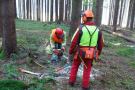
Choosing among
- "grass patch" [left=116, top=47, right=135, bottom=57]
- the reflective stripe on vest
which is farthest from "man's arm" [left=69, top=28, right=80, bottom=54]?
"grass patch" [left=116, top=47, right=135, bottom=57]

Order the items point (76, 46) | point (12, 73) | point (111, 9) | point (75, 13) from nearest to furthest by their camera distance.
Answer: point (76, 46)
point (12, 73)
point (75, 13)
point (111, 9)

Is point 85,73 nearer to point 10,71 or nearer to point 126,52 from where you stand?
point 10,71

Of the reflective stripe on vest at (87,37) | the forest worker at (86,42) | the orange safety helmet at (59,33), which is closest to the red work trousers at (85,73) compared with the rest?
the forest worker at (86,42)

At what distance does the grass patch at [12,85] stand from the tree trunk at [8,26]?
2739mm

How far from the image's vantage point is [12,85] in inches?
265

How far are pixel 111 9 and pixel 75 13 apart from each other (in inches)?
984

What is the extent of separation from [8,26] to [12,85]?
2.99 metres

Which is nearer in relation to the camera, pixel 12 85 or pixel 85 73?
pixel 12 85

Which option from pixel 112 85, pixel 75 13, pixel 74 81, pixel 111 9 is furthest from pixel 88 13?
pixel 111 9

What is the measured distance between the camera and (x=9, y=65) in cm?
857

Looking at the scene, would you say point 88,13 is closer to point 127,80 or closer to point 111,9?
point 127,80

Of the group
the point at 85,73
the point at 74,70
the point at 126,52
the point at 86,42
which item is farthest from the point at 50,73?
the point at 126,52

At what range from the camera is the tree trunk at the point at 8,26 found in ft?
29.9

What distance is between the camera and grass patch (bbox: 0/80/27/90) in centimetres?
660
